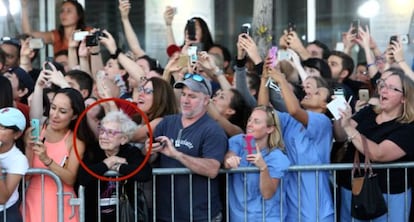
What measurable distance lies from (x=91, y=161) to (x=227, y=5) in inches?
289

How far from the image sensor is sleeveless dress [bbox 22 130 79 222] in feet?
19.4

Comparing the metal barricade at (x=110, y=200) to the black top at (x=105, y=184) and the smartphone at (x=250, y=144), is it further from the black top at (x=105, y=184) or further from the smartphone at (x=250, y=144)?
the smartphone at (x=250, y=144)

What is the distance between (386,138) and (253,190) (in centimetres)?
110

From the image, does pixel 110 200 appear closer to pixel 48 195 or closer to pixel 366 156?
pixel 48 195

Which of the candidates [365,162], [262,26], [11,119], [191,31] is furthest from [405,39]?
[11,119]

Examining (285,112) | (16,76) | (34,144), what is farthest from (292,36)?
(34,144)

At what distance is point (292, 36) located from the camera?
9.28 metres

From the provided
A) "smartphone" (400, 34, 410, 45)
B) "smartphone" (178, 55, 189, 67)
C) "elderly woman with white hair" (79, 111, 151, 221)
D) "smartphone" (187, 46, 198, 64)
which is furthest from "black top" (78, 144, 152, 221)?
"smartphone" (400, 34, 410, 45)

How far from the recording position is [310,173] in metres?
6.22

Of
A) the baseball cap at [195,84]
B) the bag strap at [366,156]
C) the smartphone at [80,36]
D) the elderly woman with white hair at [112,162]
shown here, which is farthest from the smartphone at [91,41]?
the bag strap at [366,156]

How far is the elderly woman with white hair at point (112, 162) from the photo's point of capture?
586 cm

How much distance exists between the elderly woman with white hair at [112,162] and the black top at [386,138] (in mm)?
A: 1646

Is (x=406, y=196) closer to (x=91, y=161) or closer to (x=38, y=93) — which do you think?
(x=91, y=161)

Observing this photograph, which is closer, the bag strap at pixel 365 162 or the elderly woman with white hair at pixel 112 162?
the elderly woman with white hair at pixel 112 162
